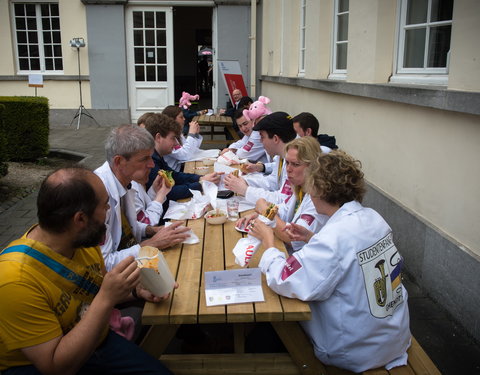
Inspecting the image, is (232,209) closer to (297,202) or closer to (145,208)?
(297,202)

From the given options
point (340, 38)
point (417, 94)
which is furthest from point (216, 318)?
→ point (340, 38)

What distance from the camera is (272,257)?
2.13 metres

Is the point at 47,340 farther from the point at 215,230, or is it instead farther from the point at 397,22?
the point at 397,22

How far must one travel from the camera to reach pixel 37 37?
1370cm

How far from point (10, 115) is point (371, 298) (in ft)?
27.3

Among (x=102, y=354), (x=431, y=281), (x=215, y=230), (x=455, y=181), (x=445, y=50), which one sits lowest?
(x=431, y=281)

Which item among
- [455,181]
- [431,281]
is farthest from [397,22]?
[431,281]

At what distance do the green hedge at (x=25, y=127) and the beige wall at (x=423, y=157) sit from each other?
5814 millimetres

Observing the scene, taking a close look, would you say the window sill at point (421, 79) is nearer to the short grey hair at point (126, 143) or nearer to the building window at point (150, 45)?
the short grey hair at point (126, 143)

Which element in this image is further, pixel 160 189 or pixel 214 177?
pixel 214 177

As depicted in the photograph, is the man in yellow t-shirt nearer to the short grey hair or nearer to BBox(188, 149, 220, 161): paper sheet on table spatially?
the short grey hair

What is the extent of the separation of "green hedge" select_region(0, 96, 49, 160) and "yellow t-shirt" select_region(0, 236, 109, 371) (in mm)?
7648

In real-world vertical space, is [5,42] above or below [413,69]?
above

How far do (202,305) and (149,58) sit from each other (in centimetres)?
1301
